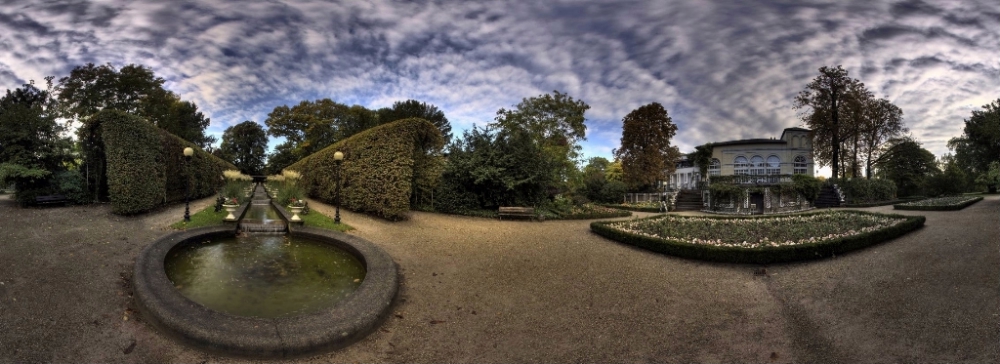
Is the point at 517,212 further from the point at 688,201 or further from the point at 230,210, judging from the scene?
the point at 688,201

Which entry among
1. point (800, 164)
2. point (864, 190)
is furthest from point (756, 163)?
point (864, 190)

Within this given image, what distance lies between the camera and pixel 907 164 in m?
31.6

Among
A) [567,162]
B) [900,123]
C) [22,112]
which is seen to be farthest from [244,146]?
[900,123]

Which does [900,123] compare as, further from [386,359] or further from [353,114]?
[353,114]

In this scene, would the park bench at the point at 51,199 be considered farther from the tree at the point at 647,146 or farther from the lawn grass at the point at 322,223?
the tree at the point at 647,146

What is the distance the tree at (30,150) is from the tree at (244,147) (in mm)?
45779

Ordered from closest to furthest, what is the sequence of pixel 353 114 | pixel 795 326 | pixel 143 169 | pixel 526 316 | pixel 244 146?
pixel 795 326, pixel 526 316, pixel 143 169, pixel 353 114, pixel 244 146

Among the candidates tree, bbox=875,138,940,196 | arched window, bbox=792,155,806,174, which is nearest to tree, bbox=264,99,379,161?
arched window, bbox=792,155,806,174

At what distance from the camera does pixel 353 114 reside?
42469 millimetres

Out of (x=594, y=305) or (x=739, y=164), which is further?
(x=739, y=164)

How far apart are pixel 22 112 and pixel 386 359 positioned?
1697 cm

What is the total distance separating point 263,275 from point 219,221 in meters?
4.43

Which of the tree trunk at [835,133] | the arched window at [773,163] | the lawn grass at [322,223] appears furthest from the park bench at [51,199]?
the arched window at [773,163]

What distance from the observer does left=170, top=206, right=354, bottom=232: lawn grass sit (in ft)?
30.0
